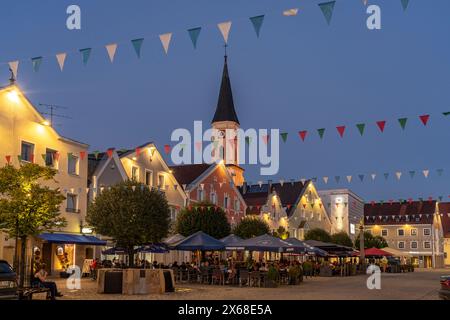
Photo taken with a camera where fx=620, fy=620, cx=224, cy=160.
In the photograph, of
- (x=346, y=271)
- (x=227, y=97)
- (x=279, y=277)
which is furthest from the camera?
(x=227, y=97)

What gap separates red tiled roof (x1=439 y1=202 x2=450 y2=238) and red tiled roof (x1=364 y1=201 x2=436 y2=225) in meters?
11.9

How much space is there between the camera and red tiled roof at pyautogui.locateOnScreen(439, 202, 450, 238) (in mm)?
115544

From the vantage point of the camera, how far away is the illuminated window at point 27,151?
3528 cm

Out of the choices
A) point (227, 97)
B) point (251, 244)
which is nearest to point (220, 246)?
point (251, 244)

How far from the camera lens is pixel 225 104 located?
87562mm

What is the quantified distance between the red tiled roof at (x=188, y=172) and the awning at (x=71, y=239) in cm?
1573

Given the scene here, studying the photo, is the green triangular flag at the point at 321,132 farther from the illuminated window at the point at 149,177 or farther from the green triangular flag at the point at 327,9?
the illuminated window at the point at 149,177

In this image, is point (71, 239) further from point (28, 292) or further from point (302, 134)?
point (28, 292)

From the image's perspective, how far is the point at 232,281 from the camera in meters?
31.1

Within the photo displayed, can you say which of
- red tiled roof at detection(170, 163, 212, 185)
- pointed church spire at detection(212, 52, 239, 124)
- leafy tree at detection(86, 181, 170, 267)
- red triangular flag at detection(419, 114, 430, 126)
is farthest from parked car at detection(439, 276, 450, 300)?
pointed church spire at detection(212, 52, 239, 124)

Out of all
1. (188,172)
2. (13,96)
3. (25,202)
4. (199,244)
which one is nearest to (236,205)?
(188,172)

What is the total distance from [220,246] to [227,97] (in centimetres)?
5809

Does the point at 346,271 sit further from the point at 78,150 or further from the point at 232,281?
the point at 78,150

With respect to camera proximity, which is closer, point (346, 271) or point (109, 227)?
point (109, 227)
